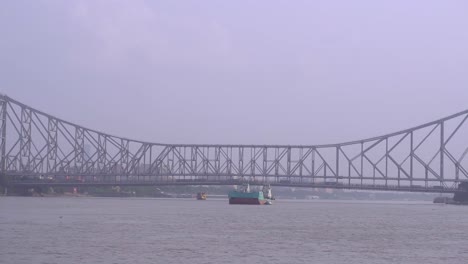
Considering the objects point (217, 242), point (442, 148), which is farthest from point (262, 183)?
point (217, 242)

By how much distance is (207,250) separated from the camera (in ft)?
98.4

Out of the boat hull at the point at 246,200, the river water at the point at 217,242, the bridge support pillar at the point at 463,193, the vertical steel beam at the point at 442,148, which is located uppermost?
the vertical steel beam at the point at 442,148

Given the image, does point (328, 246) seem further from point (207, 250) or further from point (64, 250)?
point (64, 250)

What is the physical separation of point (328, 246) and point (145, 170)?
286 feet

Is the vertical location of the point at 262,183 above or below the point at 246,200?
above

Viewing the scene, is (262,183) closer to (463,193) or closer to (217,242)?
(463,193)

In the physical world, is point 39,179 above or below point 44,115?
below

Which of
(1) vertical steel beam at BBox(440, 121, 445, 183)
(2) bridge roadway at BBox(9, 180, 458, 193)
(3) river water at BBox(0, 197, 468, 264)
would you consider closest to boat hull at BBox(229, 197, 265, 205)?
(2) bridge roadway at BBox(9, 180, 458, 193)

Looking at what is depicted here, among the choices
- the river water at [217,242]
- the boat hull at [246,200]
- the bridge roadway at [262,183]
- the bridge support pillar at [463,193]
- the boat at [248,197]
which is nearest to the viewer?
the river water at [217,242]

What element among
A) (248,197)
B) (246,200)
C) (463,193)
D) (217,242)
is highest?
(463,193)

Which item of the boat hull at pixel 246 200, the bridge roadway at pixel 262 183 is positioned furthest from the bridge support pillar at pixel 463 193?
the boat hull at pixel 246 200

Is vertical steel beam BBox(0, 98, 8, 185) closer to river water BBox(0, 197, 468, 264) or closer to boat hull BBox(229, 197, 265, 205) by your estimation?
boat hull BBox(229, 197, 265, 205)

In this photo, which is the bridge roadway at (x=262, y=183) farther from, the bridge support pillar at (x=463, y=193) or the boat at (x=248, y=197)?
the boat at (x=248, y=197)

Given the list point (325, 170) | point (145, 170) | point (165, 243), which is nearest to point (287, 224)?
point (165, 243)
